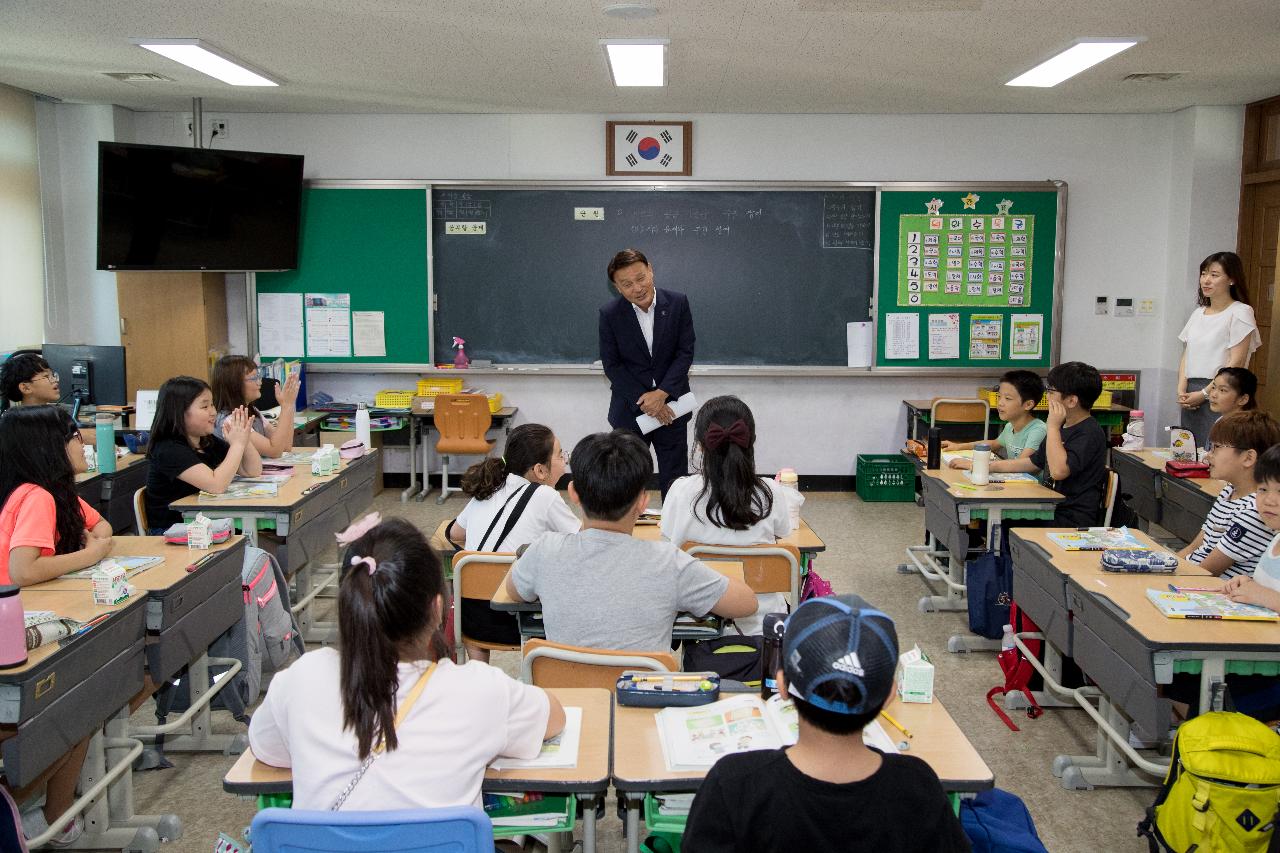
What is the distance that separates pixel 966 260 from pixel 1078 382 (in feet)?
A: 9.86

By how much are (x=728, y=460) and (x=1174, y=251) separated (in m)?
5.40

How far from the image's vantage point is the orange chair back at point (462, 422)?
678 centimetres

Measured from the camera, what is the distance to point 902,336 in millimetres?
7234

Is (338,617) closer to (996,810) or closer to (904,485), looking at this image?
(996,810)

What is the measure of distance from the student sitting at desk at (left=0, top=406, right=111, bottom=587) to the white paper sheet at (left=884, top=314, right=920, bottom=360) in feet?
17.9

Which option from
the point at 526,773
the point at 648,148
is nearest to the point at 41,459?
the point at 526,773

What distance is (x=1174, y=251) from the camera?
7.13 metres

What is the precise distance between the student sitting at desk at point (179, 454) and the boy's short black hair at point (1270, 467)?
3.64m

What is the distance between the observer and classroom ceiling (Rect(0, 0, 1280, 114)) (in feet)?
14.2

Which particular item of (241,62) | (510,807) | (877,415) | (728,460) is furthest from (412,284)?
(510,807)

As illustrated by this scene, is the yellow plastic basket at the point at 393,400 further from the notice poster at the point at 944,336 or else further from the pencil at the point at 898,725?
the pencil at the point at 898,725

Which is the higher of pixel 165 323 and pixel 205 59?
pixel 205 59

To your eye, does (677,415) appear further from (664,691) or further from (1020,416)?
(664,691)

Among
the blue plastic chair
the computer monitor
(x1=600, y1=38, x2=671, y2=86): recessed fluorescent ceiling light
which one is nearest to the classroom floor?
the blue plastic chair
